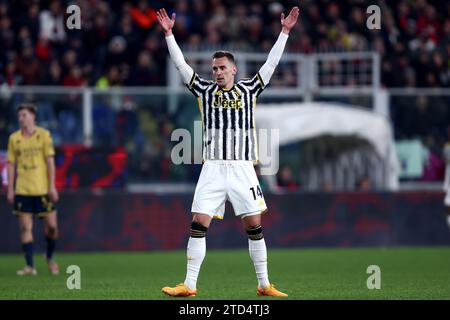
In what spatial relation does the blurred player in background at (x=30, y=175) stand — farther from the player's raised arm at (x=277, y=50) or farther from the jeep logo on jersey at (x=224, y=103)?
the player's raised arm at (x=277, y=50)

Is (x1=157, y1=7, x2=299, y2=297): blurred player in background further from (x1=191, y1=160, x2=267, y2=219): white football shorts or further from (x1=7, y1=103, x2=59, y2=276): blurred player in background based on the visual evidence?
(x1=7, y1=103, x2=59, y2=276): blurred player in background

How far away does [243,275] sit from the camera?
16.2 meters

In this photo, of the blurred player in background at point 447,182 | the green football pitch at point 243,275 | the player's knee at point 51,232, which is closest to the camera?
the green football pitch at point 243,275

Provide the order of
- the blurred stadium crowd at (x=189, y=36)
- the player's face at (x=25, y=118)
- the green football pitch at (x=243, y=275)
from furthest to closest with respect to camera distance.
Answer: the blurred stadium crowd at (x=189, y=36), the player's face at (x=25, y=118), the green football pitch at (x=243, y=275)

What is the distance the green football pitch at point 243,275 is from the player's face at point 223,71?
2.24 metres

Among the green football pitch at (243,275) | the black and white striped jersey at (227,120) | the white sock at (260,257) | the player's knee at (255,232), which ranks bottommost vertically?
the green football pitch at (243,275)

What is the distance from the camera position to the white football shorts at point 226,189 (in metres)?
12.3

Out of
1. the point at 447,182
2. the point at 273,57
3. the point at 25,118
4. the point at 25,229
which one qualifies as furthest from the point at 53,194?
the point at 447,182

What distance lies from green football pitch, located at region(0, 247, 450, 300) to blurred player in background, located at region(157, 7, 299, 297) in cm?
51

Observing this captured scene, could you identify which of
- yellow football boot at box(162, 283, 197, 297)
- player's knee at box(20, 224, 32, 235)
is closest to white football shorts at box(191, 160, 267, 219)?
yellow football boot at box(162, 283, 197, 297)

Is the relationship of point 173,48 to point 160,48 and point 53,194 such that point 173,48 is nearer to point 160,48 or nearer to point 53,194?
point 53,194

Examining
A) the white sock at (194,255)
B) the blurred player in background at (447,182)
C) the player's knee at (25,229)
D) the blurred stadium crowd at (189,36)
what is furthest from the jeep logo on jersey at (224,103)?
the blurred stadium crowd at (189,36)

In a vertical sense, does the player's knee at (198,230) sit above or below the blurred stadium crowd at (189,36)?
below
